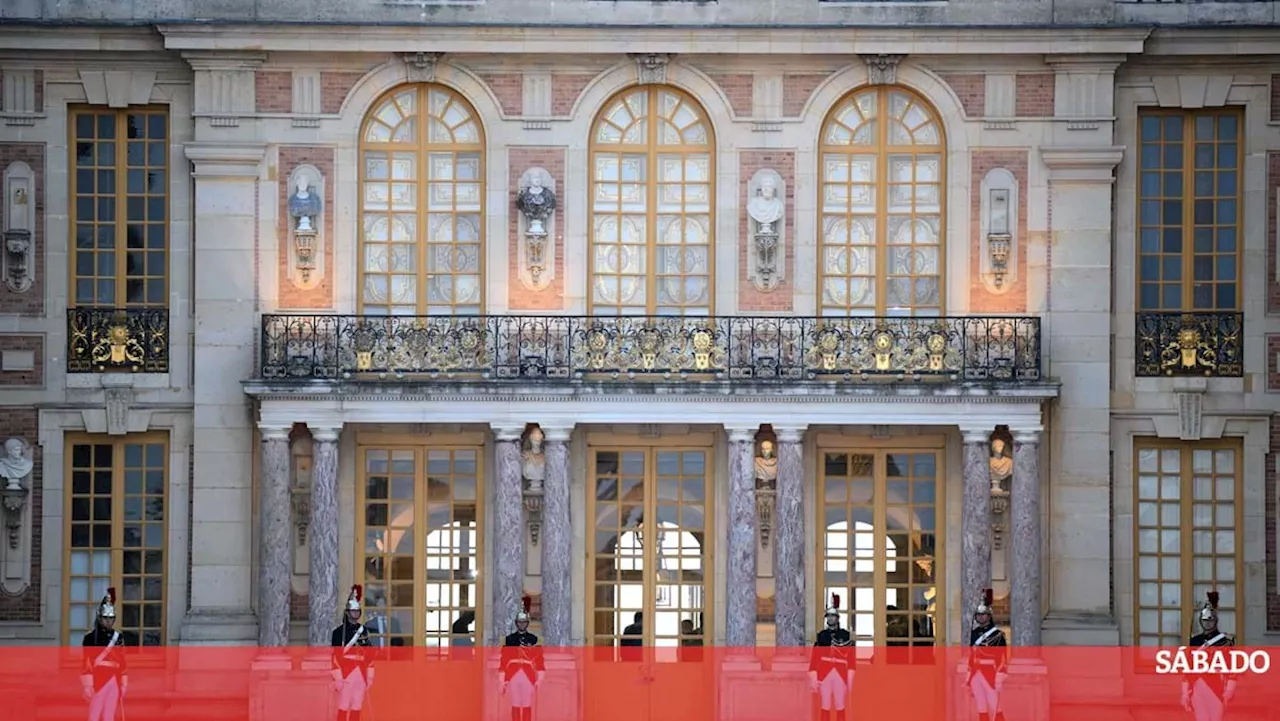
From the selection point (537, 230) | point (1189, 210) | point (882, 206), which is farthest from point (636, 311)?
point (1189, 210)

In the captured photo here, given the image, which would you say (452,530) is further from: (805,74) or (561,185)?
(805,74)

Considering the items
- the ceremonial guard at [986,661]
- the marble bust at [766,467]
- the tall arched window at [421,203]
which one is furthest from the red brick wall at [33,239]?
the ceremonial guard at [986,661]

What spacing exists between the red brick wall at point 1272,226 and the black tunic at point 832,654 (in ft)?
24.0

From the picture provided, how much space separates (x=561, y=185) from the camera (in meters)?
33.1

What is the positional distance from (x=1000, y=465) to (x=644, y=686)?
547cm

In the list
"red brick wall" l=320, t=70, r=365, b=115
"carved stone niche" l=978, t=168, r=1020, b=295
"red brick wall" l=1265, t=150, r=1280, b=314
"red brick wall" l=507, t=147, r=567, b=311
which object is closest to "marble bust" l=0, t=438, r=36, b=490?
"red brick wall" l=320, t=70, r=365, b=115

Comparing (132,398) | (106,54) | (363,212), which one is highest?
(106,54)

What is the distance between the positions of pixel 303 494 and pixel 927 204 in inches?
356

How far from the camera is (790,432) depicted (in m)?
32.2

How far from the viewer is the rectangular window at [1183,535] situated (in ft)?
109

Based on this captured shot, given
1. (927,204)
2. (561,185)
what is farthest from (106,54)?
(927,204)

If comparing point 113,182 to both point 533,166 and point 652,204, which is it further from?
point 652,204

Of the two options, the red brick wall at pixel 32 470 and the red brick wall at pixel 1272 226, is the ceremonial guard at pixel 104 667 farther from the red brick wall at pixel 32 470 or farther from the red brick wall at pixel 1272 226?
the red brick wall at pixel 1272 226

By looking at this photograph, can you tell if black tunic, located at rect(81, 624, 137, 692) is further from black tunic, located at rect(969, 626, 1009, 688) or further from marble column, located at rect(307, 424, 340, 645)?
black tunic, located at rect(969, 626, 1009, 688)
